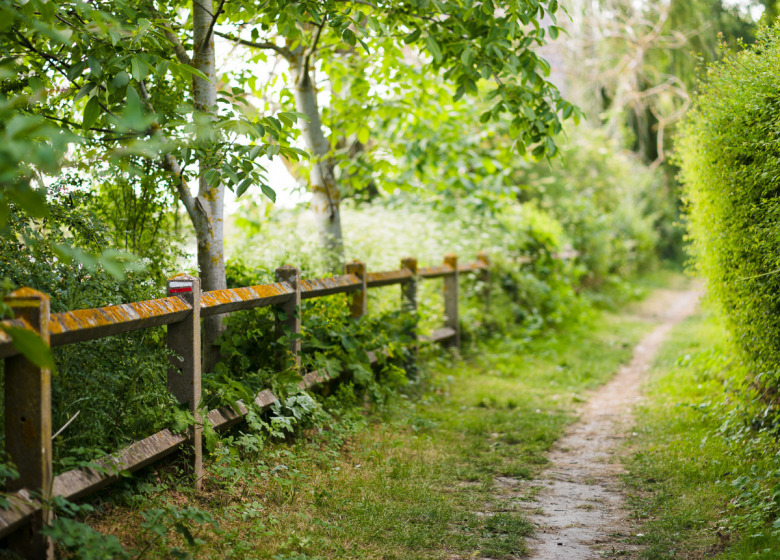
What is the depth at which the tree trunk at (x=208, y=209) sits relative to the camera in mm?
4809

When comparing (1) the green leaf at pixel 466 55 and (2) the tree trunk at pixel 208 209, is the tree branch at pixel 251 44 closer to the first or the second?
(2) the tree trunk at pixel 208 209

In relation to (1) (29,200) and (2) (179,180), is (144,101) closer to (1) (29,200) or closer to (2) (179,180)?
(2) (179,180)

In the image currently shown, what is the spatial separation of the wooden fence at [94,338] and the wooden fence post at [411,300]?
7.54 feet

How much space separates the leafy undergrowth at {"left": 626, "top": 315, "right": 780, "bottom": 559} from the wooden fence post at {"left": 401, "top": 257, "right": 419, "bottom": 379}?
8.23 feet

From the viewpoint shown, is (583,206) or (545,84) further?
(583,206)

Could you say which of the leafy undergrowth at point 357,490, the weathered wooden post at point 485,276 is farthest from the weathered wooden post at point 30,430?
the weathered wooden post at point 485,276

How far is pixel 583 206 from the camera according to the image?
609 inches

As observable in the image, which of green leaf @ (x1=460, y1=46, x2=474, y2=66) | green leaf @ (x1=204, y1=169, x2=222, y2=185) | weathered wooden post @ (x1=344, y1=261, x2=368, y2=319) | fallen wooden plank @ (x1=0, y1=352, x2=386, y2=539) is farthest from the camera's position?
weathered wooden post @ (x1=344, y1=261, x2=368, y2=319)

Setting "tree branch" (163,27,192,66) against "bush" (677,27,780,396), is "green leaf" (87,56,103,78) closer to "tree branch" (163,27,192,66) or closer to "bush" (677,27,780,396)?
"tree branch" (163,27,192,66)

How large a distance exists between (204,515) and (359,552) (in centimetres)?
84

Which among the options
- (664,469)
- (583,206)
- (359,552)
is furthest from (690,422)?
(583,206)

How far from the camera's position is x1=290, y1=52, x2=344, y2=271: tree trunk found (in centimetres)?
716

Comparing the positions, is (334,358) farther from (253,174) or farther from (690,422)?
(690,422)

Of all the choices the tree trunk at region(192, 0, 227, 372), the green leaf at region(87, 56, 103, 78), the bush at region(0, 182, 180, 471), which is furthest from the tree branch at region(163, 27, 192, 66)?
the bush at region(0, 182, 180, 471)
